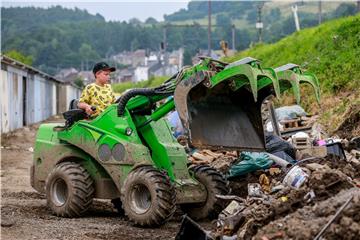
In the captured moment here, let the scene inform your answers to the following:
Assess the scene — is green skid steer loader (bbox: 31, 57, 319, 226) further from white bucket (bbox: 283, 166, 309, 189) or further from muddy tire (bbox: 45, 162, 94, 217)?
white bucket (bbox: 283, 166, 309, 189)

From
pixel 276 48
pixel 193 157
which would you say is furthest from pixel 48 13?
pixel 193 157

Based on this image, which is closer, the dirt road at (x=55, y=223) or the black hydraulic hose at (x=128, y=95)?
the dirt road at (x=55, y=223)

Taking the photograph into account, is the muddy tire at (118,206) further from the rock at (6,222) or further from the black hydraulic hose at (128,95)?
the rock at (6,222)

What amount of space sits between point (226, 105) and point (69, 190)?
241 centimetres

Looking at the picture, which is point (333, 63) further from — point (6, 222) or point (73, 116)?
point (6, 222)

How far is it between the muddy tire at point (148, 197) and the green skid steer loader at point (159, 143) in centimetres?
1

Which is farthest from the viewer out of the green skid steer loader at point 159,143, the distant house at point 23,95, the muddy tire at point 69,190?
the distant house at point 23,95

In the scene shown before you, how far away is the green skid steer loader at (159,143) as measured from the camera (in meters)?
9.48

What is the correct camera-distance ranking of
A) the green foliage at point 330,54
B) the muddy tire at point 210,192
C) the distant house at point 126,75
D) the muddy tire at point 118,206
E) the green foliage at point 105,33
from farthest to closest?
the distant house at point 126,75
the green foliage at point 105,33
the green foliage at point 330,54
the muddy tire at point 118,206
the muddy tire at point 210,192

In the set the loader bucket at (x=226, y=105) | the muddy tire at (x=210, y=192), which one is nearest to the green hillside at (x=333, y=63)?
the loader bucket at (x=226, y=105)

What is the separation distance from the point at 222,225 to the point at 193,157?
17.0ft

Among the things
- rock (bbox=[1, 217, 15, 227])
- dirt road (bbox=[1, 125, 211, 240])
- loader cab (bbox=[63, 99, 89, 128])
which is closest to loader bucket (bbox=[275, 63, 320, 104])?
dirt road (bbox=[1, 125, 211, 240])

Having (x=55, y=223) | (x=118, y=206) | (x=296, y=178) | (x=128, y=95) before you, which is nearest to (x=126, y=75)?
(x=118, y=206)

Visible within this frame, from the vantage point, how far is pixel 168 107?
9.91 m
